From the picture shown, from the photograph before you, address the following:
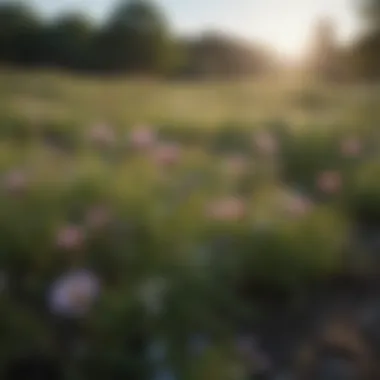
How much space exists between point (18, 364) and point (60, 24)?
343 mm

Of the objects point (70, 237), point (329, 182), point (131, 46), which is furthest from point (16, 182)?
point (329, 182)

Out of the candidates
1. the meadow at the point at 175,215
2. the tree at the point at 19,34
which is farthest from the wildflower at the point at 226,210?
the tree at the point at 19,34

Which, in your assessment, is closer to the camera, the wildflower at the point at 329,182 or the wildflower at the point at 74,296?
the wildflower at the point at 74,296

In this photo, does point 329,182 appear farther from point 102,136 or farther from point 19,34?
point 19,34

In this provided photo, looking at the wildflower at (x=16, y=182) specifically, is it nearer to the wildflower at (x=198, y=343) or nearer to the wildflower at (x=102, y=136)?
the wildflower at (x=102, y=136)

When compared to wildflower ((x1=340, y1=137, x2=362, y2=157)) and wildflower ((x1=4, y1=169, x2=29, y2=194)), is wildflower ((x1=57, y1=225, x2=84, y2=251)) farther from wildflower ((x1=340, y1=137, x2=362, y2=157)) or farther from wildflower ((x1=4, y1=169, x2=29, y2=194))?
wildflower ((x1=340, y1=137, x2=362, y2=157))

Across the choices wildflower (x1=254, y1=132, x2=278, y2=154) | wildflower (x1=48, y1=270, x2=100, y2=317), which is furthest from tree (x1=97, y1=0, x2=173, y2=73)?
wildflower (x1=48, y1=270, x2=100, y2=317)

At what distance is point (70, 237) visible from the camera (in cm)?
79

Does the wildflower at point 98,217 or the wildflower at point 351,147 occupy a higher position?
the wildflower at point 351,147

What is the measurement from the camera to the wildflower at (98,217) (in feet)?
2.64

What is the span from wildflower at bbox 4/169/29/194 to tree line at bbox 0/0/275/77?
0.42 feet

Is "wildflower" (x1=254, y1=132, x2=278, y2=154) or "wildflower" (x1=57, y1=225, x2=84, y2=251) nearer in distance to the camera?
"wildflower" (x1=57, y1=225, x2=84, y2=251)

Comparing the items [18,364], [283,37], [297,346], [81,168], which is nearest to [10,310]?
[18,364]

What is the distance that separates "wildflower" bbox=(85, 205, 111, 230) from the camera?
2.64 ft
